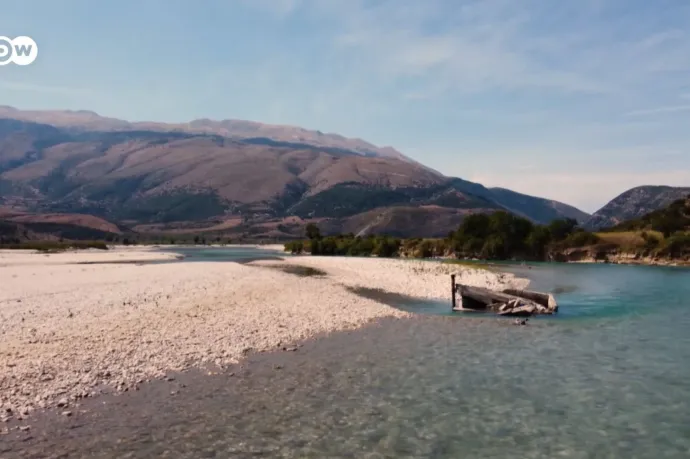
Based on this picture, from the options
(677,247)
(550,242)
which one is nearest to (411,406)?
(677,247)

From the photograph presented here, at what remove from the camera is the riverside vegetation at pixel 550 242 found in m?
117

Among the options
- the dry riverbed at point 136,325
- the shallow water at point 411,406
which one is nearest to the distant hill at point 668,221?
the dry riverbed at point 136,325

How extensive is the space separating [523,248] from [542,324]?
366 feet

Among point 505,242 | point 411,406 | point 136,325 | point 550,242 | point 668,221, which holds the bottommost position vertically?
point 411,406

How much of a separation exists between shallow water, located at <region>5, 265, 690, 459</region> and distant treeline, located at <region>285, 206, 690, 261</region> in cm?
10756

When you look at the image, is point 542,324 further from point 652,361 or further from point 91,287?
point 91,287

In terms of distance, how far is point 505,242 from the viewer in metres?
138

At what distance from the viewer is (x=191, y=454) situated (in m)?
13.1

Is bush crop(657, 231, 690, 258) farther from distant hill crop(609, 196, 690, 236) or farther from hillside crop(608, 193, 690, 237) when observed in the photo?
distant hill crop(609, 196, 690, 236)

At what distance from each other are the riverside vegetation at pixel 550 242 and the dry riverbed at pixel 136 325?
85.0 meters

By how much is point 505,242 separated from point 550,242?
1174 centimetres

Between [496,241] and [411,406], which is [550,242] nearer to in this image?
[496,241]

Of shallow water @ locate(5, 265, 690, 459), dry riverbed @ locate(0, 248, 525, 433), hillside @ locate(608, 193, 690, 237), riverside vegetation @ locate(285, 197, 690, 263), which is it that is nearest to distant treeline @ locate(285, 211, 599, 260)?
riverside vegetation @ locate(285, 197, 690, 263)

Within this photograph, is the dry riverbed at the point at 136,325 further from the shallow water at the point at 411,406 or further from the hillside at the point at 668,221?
the hillside at the point at 668,221
